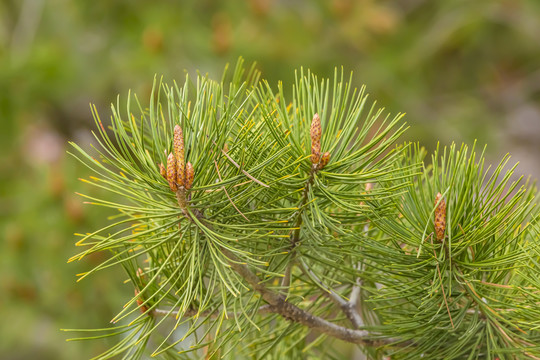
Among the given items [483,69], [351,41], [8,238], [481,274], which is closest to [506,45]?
[483,69]

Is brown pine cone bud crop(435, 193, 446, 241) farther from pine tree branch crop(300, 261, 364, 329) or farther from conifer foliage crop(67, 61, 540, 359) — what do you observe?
pine tree branch crop(300, 261, 364, 329)

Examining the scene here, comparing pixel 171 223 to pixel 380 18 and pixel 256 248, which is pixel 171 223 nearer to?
pixel 256 248

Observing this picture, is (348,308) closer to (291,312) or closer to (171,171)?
(291,312)

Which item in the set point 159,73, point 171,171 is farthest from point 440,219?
point 159,73

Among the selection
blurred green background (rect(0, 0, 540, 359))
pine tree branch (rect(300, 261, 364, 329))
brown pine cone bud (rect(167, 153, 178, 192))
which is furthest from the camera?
blurred green background (rect(0, 0, 540, 359))

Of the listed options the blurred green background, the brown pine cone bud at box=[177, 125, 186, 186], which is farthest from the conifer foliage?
the blurred green background

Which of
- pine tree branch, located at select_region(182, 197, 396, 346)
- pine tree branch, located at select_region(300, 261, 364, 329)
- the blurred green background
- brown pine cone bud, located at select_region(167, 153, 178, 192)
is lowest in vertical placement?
pine tree branch, located at select_region(182, 197, 396, 346)
